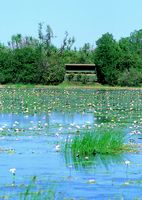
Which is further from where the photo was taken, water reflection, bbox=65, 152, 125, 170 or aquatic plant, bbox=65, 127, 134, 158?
aquatic plant, bbox=65, 127, 134, 158

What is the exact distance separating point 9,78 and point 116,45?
14.0m

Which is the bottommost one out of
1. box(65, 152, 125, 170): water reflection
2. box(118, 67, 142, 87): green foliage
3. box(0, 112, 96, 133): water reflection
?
box(118, 67, 142, 87): green foliage

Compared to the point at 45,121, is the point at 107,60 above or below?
above

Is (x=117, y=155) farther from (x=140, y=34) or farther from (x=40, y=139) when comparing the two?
(x=140, y=34)

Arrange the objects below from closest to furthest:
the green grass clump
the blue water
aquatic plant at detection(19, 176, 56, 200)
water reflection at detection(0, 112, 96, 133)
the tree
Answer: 1. aquatic plant at detection(19, 176, 56, 200)
2. the blue water
3. the green grass clump
4. water reflection at detection(0, 112, 96, 133)
5. the tree

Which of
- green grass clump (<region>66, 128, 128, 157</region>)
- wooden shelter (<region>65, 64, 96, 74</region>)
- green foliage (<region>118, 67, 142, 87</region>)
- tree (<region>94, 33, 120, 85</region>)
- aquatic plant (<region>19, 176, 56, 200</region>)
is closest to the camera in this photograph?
aquatic plant (<region>19, 176, 56, 200</region>)

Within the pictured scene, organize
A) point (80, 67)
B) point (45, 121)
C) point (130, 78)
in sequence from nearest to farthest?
point (45, 121) → point (130, 78) → point (80, 67)

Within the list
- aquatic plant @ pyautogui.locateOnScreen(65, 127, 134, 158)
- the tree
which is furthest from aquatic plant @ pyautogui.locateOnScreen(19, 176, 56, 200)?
the tree

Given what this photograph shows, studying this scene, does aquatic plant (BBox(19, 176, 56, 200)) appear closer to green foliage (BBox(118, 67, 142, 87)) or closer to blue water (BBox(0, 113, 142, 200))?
blue water (BBox(0, 113, 142, 200))

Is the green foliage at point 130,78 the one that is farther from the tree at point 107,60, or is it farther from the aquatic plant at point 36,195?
the aquatic plant at point 36,195

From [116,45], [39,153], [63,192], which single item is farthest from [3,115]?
[116,45]

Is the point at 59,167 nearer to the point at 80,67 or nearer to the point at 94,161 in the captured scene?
the point at 94,161

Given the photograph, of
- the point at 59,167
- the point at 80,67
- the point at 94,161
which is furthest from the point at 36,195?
the point at 80,67

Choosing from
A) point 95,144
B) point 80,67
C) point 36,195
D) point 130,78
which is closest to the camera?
point 36,195
